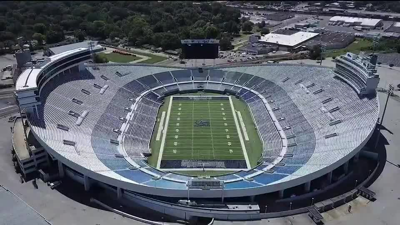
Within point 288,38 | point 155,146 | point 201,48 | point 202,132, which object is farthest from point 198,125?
point 288,38

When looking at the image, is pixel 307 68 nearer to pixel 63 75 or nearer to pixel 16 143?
pixel 63 75

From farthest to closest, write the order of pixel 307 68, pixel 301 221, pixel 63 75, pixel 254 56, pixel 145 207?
pixel 254 56 → pixel 307 68 → pixel 63 75 → pixel 145 207 → pixel 301 221

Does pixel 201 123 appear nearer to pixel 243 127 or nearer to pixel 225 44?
pixel 243 127

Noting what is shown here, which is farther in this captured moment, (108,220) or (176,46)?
(176,46)

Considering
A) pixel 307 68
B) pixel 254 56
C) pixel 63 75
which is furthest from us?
pixel 254 56

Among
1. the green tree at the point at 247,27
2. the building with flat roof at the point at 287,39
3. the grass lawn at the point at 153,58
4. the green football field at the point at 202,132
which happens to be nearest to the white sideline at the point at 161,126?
the green football field at the point at 202,132

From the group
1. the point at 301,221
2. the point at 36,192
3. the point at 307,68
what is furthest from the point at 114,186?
the point at 307,68

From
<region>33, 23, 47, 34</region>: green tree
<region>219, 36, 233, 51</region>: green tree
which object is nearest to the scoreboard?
<region>219, 36, 233, 51</region>: green tree

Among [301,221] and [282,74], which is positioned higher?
[282,74]
